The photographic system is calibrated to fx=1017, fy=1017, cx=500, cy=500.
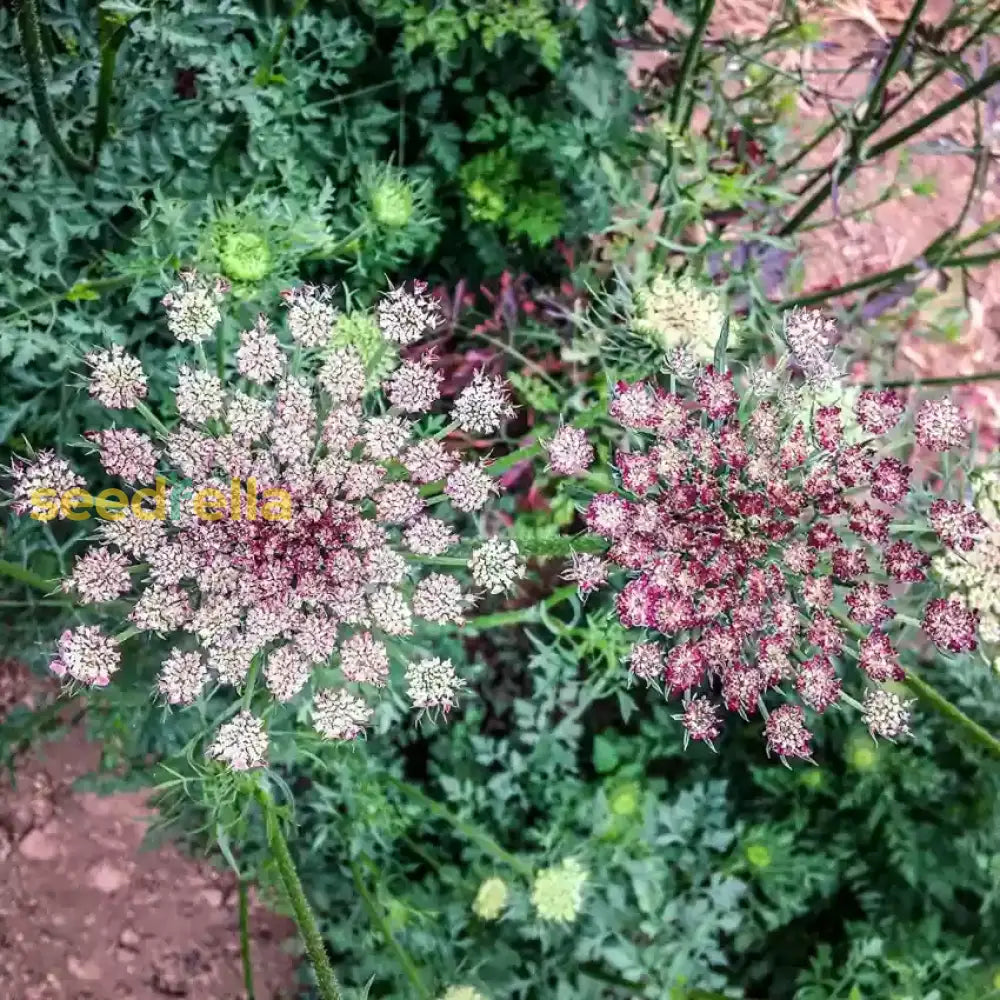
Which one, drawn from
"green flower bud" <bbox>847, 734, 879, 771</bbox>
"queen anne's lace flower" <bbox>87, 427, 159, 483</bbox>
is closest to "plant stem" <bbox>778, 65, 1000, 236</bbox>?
"green flower bud" <bbox>847, 734, 879, 771</bbox>

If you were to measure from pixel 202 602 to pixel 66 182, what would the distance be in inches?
63.7

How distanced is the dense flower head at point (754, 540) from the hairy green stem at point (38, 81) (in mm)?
1740

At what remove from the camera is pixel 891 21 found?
5.61 meters

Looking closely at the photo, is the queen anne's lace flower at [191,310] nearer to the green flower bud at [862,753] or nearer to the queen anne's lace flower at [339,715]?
the queen anne's lace flower at [339,715]

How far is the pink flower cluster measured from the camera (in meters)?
2.57

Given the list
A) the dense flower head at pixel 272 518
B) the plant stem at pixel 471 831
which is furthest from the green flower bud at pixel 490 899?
the dense flower head at pixel 272 518

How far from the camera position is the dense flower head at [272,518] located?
2.54 m


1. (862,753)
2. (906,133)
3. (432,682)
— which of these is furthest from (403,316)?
(862,753)

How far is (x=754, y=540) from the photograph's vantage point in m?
2.61

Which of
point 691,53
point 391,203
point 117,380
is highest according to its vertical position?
point 691,53

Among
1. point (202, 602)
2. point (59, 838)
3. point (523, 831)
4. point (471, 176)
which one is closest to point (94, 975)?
point (59, 838)

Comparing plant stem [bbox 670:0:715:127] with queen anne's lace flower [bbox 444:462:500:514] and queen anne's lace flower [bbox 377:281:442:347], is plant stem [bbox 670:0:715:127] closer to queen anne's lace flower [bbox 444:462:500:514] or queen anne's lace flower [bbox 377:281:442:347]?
queen anne's lace flower [bbox 377:281:442:347]

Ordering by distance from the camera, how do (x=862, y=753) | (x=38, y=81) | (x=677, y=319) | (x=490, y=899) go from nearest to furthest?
(x=38, y=81) → (x=677, y=319) → (x=490, y=899) → (x=862, y=753)

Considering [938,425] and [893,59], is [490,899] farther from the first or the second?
[893,59]
